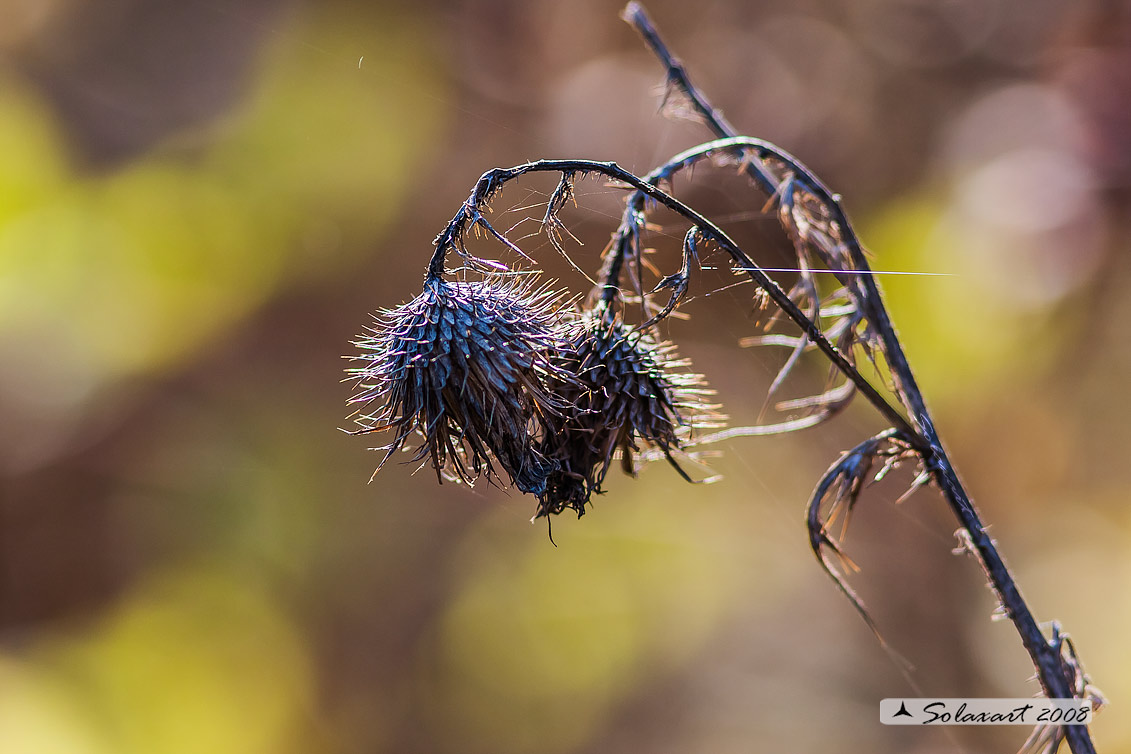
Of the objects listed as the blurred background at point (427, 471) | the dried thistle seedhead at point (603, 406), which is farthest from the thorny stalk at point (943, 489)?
the blurred background at point (427, 471)

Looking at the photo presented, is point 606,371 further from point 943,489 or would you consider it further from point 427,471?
point 427,471

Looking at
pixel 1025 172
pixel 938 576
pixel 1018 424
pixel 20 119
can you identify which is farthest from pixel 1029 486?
pixel 20 119

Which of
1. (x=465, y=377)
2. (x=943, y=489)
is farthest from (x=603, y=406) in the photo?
(x=943, y=489)

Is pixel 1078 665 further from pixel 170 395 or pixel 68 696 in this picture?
pixel 68 696

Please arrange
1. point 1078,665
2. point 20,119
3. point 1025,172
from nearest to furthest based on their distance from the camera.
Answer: point 1078,665 → point 1025,172 → point 20,119

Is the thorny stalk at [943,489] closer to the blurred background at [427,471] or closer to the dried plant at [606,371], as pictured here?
the dried plant at [606,371]

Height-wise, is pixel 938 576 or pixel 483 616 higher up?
pixel 938 576

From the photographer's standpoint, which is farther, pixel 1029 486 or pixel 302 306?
pixel 302 306
